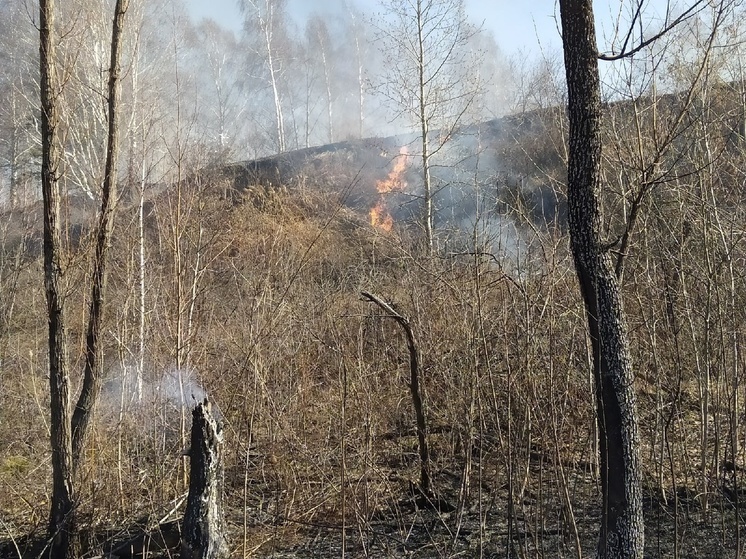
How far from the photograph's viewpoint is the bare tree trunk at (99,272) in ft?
14.1

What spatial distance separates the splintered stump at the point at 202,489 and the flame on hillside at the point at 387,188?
13.3 metres

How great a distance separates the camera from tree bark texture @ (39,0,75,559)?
4.00 m

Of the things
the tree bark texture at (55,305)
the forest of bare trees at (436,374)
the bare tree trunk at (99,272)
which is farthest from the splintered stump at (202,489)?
the bare tree trunk at (99,272)

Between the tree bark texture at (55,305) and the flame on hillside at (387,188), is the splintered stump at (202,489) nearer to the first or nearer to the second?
the tree bark texture at (55,305)

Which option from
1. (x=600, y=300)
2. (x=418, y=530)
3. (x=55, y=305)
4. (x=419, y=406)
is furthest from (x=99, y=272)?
(x=600, y=300)

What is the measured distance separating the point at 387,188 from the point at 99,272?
1482 cm

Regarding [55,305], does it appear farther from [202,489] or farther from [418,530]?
[418,530]

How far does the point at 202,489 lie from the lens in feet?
12.6

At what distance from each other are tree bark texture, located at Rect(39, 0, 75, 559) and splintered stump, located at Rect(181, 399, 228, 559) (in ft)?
2.97

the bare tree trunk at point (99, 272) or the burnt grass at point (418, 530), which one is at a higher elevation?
the bare tree trunk at point (99, 272)

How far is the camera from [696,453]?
5.37m

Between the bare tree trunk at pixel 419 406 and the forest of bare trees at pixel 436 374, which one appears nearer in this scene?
the forest of bare trees at pixel 436 374

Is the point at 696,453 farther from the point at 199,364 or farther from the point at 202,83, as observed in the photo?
the point at 202,83

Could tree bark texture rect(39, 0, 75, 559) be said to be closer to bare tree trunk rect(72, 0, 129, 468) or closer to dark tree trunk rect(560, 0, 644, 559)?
bare tree trunk rect(72, 0, 129, 468)
